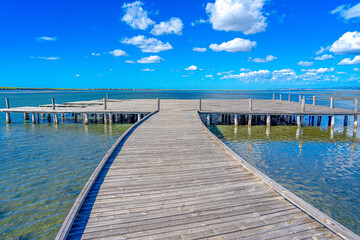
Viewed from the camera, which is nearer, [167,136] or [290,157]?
[167,136]

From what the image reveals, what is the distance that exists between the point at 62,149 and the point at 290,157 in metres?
12.7

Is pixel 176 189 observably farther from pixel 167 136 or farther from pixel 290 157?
pixel 290 157

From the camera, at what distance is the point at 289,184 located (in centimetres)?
799

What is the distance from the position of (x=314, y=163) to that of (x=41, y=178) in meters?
12.3

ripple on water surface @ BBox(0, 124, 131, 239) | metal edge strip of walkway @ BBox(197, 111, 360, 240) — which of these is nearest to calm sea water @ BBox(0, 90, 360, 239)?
ripple on water surface @ BBox(0, 124, 131, 239)

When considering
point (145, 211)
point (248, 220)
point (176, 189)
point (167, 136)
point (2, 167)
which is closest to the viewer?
point (248, 220)

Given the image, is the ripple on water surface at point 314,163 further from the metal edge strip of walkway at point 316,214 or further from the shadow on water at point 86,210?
the shadow on water at point 86,210

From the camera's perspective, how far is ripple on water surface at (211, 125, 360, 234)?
6.82 m

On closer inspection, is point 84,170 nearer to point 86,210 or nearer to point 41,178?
point 41,178

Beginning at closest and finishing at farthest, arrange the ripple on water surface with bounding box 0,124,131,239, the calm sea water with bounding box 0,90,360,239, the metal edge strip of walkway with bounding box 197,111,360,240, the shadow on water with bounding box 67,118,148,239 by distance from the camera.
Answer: the metal edge strip of walkway with bounding box 197,111,360,240
the shadow on water with bounding box 67,118,148,239
the ripple on water surface with bounding box 0,124,131,239
the calm sea water with bounding box 0,90,360,239

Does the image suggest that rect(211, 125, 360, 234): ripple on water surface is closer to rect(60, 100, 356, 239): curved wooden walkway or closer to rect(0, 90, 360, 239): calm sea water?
rect(0, 90, 360, 239): calm sea water

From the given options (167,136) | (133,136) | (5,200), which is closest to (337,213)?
(167,136)

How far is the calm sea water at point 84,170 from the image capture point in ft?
Answer: 19.7

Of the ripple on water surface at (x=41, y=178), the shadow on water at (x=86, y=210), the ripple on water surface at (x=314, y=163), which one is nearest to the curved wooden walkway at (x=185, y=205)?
the shadow on water at (x=86, y=210)
